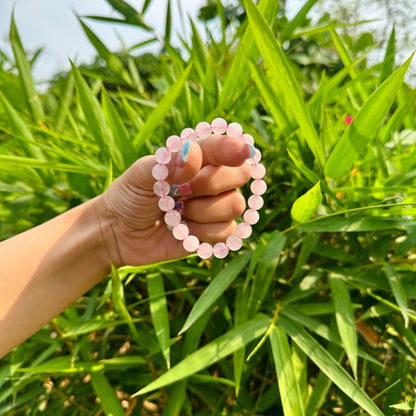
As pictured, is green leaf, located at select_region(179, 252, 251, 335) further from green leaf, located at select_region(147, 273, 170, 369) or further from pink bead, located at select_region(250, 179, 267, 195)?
pink bead, located at select_region(250, 179, 267, 195)

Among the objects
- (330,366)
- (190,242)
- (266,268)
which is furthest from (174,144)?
(330,366)

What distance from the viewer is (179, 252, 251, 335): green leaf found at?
19.9 inches

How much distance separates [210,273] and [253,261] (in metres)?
0.10

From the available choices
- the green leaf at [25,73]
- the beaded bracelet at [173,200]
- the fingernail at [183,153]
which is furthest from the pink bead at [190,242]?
the green leaf at [25,73]

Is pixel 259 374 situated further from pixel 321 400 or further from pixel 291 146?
pixel 291 146

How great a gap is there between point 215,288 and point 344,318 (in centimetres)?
18

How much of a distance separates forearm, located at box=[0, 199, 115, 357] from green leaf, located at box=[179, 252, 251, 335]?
19 cm

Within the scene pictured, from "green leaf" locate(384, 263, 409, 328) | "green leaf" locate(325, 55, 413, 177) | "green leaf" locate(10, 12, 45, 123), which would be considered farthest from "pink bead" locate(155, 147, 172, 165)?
"green leaf" locate(10, 12, 45, 123)

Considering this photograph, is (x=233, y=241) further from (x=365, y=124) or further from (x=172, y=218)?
(x=365, y=124)

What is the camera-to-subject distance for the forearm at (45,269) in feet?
1.78

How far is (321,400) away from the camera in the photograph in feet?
1.85

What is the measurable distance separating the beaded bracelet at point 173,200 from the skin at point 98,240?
0.02 m

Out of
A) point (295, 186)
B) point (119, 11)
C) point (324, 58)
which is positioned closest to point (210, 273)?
point (295, 186)

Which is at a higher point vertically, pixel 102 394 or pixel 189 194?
pixel 189 194
